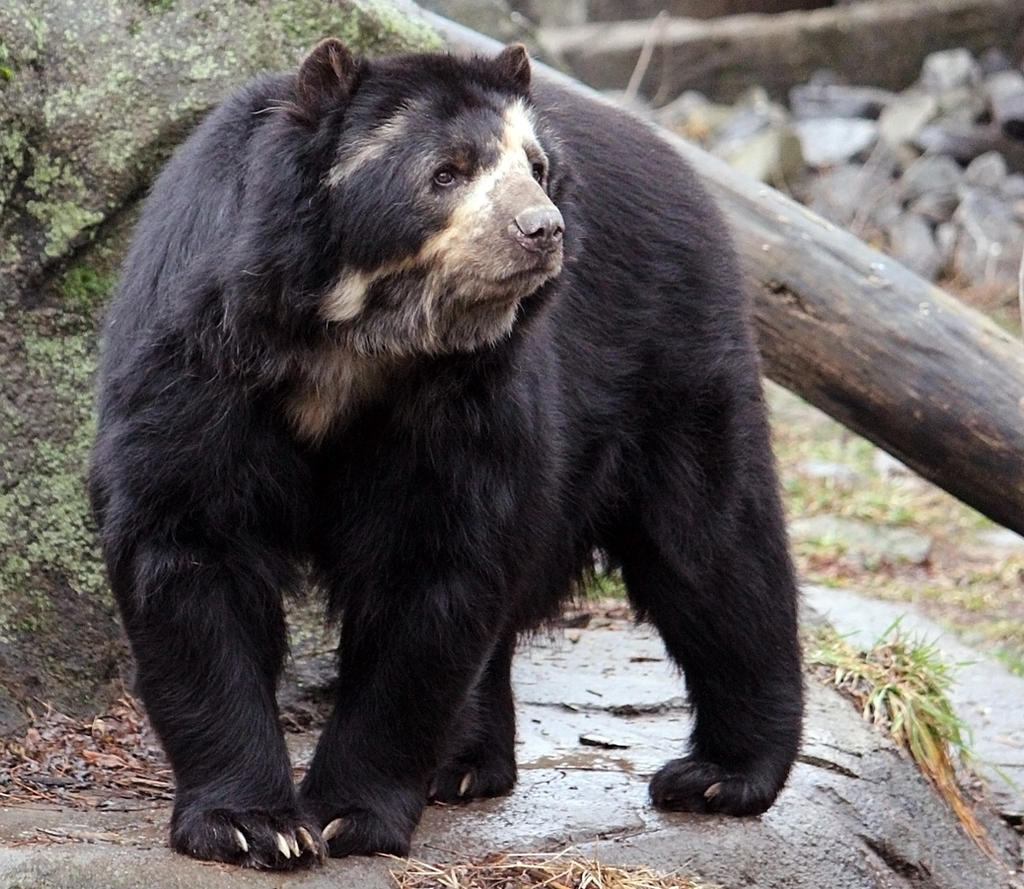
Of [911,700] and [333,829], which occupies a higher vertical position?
[333,829]

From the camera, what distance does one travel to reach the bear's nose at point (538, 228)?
339 centimetres

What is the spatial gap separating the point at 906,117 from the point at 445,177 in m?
11.7

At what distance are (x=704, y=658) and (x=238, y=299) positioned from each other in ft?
6.11

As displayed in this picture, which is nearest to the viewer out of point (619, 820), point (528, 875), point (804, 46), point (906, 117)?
point (528, 875)

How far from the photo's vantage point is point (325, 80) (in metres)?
3.51

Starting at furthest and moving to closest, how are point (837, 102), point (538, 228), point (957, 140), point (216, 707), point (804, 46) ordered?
point (804, 46)
point (837, 102)
point (957, 140)
point (216, 707)
point (538, 228)

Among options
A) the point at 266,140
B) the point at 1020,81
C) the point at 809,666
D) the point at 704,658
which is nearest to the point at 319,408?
the point at 266,140

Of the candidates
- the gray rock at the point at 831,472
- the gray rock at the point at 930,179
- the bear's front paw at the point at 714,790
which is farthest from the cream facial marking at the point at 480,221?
the gray rock at the point at 930,179

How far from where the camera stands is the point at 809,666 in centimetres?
588

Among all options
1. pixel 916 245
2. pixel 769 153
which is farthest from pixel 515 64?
pixel 769 153

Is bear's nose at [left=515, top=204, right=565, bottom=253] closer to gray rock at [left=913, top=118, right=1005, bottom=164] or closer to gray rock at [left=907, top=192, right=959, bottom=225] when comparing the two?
gray rock at [left=907, top=192, right=959, bottom=225]

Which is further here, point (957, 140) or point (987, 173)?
point (957, 140)

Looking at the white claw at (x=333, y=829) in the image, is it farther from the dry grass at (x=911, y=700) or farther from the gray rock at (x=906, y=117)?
the gray rock at (x=906, y=117)

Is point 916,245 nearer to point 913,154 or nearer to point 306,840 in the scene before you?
point 913,154
